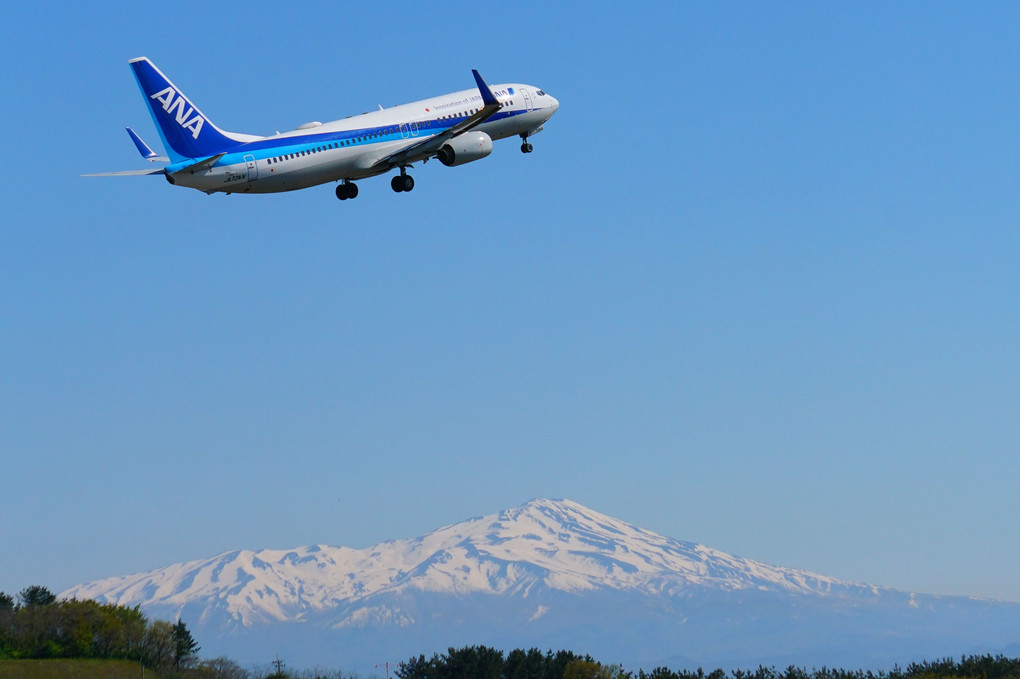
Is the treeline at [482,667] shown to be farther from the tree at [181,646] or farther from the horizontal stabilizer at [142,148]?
the horizontal stabilizer at [142,148]

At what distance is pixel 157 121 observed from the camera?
7138cm

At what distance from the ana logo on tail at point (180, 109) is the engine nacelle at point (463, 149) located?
1316 cm

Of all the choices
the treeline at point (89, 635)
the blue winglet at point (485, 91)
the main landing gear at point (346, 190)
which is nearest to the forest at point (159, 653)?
the treeline at point (89, 635)

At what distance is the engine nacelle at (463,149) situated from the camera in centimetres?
7700

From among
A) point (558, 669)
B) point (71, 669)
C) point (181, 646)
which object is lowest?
point (71, 669)

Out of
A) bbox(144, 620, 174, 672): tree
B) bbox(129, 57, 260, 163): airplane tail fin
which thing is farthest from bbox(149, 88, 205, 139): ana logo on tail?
bbox(144, 620, 174, 672): tree

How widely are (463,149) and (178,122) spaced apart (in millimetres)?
15077

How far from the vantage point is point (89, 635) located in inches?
5640

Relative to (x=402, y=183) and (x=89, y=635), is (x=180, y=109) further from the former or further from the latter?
(x=89, y=635)

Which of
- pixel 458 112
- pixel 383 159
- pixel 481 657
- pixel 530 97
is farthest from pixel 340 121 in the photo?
pixel 481 657

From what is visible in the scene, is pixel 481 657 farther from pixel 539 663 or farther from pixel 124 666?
pixel 124 666

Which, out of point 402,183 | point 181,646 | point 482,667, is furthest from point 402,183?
point 181,646

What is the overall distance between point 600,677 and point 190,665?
142 ft

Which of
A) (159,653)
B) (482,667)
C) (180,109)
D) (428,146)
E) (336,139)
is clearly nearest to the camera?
(180,109)
